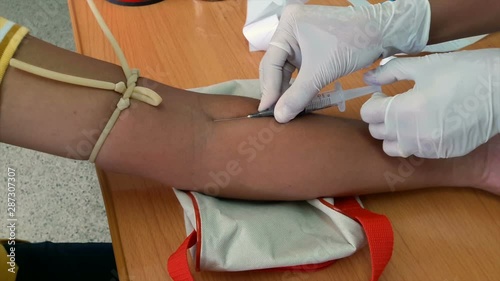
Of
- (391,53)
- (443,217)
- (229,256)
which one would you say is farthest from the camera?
(391,53)

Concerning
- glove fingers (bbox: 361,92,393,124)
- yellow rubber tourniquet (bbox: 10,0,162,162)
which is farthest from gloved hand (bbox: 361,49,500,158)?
yellow rubber tourniquet (bbox: 10,0,162,162)

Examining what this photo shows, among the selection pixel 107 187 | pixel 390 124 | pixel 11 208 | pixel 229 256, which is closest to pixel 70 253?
pixel 107 187

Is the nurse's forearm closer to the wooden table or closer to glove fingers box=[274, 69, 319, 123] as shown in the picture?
the wooden table

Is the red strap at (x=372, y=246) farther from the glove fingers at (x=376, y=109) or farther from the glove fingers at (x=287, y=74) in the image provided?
the glove fingers at (x=287, y=74)

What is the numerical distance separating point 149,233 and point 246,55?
41 cm

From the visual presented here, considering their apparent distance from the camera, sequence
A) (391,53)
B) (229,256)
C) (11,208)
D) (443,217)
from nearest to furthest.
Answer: (229,256), (443,217), (391,53), (11,208)

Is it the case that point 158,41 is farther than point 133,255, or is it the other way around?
point 158,41

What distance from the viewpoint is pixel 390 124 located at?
0.74 metres

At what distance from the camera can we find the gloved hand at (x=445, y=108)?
72cm

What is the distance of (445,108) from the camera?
2.34 feet

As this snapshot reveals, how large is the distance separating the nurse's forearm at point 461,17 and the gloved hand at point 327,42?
0.10 feet

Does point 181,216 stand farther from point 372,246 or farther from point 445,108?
point 445,108

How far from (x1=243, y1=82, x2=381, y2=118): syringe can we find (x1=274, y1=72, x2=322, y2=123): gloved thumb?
26 mm

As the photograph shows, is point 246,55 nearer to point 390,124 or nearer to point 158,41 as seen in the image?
point 158,41
